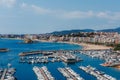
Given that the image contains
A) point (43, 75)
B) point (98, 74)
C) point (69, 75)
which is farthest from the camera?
point (98, 74)

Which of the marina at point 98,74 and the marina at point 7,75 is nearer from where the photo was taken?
the marina at point 98,74

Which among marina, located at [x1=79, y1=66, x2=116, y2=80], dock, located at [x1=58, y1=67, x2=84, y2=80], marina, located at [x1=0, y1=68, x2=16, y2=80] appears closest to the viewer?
dock, located at [x1=58, y1=67, x2=84, y2=80]

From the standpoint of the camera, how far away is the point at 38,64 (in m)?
45.2

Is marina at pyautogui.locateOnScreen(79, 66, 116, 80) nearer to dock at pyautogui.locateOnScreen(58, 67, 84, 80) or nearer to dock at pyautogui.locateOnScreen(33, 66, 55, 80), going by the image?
dock at pyautogui.locateOnScreen(58, 67, 84, 80)

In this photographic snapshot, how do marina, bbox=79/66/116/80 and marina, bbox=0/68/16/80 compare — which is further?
marina, bbox=0/68/16/80

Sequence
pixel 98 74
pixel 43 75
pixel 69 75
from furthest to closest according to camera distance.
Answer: pixel 98 74 → pixel 43 75 → pixel 69 75

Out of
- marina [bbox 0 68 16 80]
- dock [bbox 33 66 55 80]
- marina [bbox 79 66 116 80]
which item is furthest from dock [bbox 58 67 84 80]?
marina [bbox 0 68 16 80]

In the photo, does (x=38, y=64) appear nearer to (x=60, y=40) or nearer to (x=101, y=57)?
(x=101, y=57)

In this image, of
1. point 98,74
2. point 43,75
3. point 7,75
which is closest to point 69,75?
point 43,75

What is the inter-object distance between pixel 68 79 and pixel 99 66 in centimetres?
1109

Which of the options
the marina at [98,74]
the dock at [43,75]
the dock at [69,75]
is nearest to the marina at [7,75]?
the dock at [43,75]

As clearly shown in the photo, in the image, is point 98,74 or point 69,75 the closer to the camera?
point 69,75

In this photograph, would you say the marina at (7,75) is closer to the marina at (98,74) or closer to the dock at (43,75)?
the dock at (43,75)

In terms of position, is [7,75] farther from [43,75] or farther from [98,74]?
[98,74]
